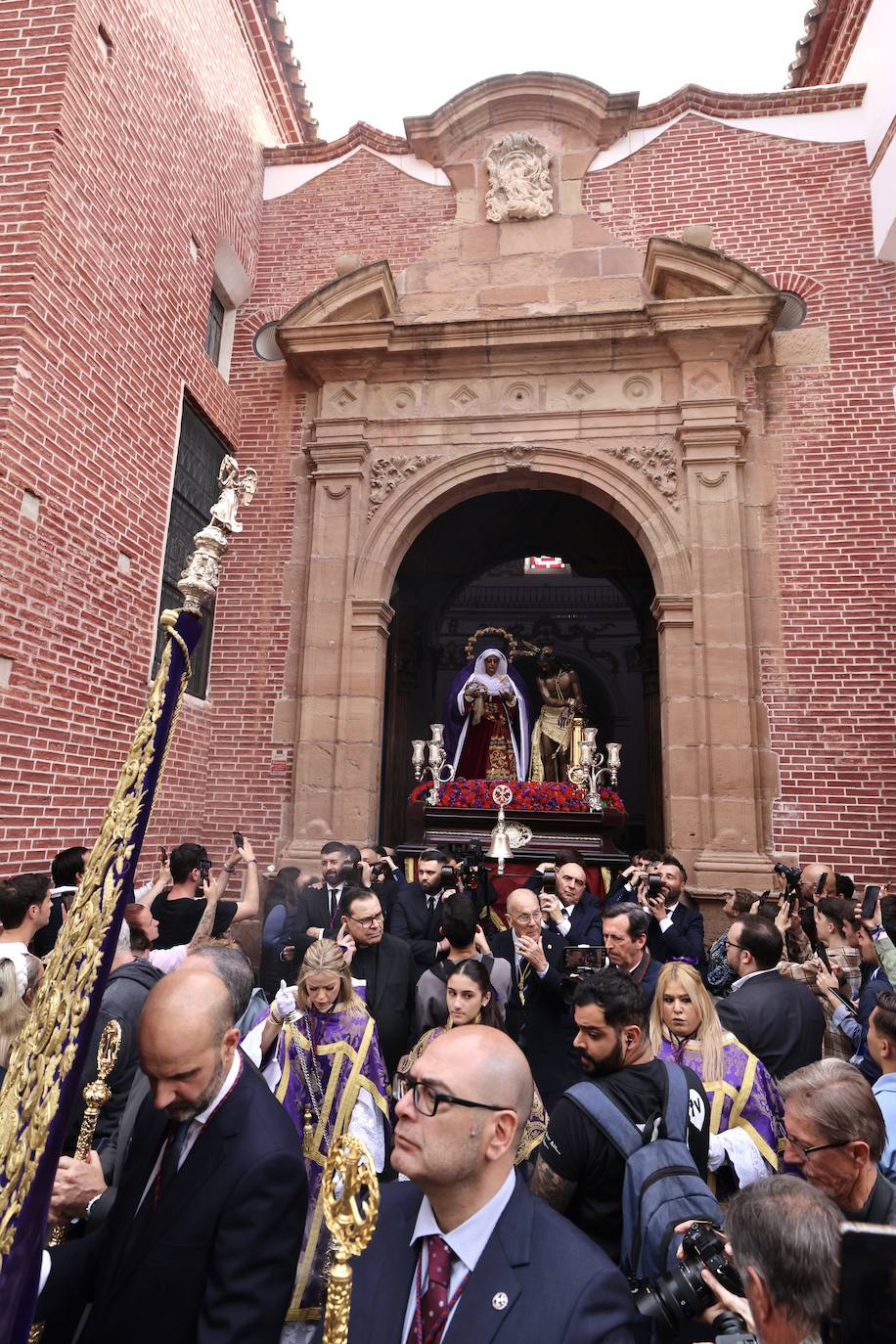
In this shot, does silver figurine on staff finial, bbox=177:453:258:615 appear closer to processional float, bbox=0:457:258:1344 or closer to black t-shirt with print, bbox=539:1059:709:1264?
processional float, bbox=0:457:258:1344

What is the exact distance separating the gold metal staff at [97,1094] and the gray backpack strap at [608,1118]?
153 centimetres

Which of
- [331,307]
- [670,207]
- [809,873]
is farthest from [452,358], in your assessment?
[809,873]

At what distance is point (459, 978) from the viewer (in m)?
3.51

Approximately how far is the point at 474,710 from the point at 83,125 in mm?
7644

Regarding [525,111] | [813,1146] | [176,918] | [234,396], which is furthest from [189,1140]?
[525,111]

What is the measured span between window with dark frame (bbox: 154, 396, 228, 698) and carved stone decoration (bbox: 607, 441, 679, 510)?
192 inches

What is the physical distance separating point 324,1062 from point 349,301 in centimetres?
916

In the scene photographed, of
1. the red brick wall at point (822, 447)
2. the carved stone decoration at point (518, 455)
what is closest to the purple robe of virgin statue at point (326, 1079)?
Answer: the red brick wall at point (822, 447)

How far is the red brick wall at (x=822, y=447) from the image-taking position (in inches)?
343

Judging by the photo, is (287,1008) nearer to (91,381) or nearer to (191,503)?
(91,381)

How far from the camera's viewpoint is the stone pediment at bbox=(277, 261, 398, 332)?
10.1 meters

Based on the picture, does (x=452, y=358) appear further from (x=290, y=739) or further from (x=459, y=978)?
(x=459, y=978)

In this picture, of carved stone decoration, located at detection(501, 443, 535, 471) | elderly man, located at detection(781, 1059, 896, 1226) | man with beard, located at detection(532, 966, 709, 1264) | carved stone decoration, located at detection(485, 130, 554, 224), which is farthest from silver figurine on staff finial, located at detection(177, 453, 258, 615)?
carved stone decoration, located at detection(485, 130, 554, 224)

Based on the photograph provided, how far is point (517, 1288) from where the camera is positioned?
169cm
